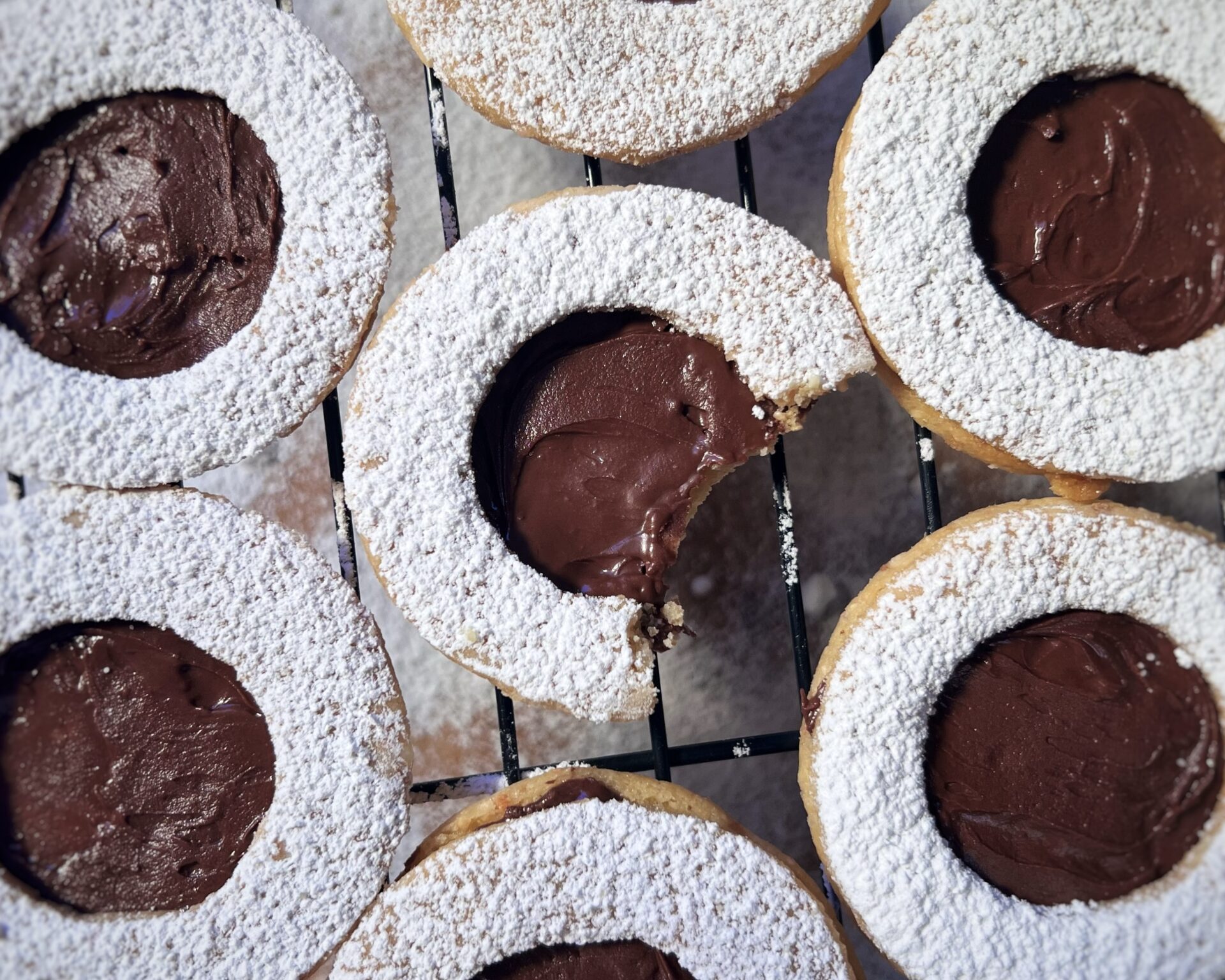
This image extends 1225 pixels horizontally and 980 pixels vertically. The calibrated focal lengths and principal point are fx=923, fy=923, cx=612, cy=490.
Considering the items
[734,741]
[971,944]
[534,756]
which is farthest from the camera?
[534,756]

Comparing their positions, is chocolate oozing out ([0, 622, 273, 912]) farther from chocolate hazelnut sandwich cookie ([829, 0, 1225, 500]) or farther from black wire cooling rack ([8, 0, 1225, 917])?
chocolate hazelnut sandwich cookie ([829, 0, 1225, 500])

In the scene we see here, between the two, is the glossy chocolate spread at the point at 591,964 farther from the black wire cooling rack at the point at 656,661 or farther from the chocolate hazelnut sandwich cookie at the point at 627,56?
the chocolate hazelnut sandwich cookie at the point at 627,56

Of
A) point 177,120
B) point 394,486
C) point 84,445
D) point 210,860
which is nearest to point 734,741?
point 394,486

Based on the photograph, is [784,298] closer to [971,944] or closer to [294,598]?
[294,598]

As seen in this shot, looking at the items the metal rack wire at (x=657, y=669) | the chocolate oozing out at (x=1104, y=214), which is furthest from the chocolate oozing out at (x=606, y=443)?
the chocolate oozing out at (x=1104, y=214)

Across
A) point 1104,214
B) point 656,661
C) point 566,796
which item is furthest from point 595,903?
point 1104,214
